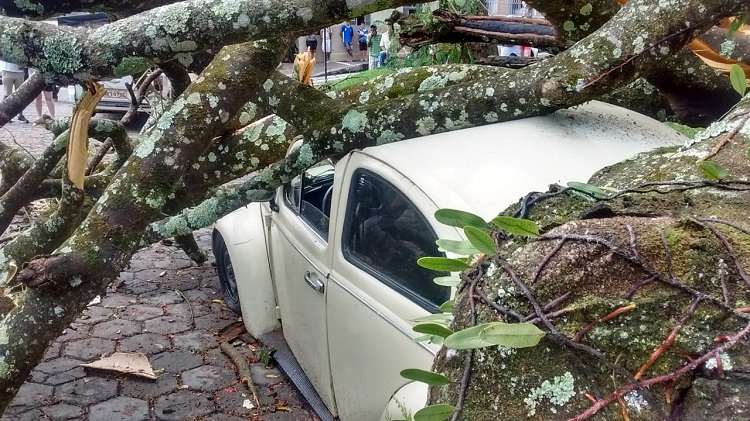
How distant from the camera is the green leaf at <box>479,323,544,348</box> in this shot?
2.98ft

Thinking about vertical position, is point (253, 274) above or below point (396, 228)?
below

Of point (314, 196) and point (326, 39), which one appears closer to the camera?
point (314, 196)

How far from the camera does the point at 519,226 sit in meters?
1.10

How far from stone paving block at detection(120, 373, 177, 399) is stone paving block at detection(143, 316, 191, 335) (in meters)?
0.71

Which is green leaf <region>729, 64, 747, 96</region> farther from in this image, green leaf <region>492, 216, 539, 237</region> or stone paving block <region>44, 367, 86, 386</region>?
stone paving block <region>44, 367, 86, 386</region>

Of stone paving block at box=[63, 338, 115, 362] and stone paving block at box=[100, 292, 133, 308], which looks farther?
stone paving block at box=[100, 292, 133, 308]

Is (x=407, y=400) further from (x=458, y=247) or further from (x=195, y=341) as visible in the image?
(x=195, y=341)

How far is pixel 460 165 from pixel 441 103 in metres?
0.35

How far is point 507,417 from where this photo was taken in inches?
37.0

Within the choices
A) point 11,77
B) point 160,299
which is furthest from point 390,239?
point 11,77

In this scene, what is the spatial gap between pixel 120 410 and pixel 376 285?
2.01 metres

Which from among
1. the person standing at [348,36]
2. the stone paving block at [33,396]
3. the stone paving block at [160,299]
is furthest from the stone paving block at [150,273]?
the person standing at [348,36]

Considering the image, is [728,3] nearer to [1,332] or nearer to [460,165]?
[460,165]

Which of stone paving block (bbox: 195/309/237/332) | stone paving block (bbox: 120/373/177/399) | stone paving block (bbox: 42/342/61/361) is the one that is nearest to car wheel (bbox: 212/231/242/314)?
stone paving block (bbox: 195/309/237/332)
